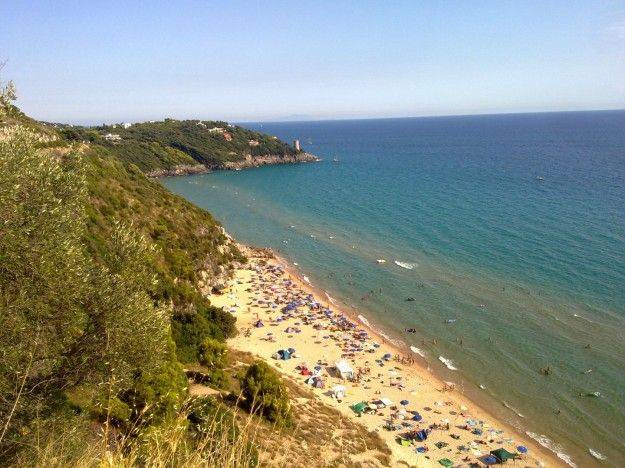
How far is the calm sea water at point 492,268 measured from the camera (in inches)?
1200

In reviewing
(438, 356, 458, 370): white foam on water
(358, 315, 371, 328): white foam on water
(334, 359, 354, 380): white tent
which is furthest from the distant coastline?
(438, 356, 458, 370): white foam on water

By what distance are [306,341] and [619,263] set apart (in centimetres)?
3730


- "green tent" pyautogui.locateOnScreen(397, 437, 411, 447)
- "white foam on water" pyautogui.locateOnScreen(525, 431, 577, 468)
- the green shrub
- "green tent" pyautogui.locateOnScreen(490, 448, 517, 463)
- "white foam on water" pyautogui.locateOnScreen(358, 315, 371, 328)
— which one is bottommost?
"white foam on water" pyautogui.locateOnScreen(525, 431, 577, 468)

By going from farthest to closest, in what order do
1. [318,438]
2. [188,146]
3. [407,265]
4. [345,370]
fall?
[188,146] < [407,265] < [345,370] < [318,438]

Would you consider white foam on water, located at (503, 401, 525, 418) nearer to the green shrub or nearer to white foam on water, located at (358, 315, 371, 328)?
white foam on water, located at (358, 315, 371, 328)

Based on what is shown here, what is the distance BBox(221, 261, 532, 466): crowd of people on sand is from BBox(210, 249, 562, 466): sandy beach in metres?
0.06

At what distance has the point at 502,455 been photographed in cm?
2381

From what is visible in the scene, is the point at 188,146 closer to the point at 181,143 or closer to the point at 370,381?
the point at 181,143

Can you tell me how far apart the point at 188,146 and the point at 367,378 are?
12639cm

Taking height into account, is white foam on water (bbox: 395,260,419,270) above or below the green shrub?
below

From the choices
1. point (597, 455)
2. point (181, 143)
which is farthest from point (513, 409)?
point (181, 143)

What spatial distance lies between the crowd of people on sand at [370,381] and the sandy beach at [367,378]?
61 mm

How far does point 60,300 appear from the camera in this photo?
1055 centimetres

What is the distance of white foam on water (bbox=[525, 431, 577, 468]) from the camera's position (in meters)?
24.7
